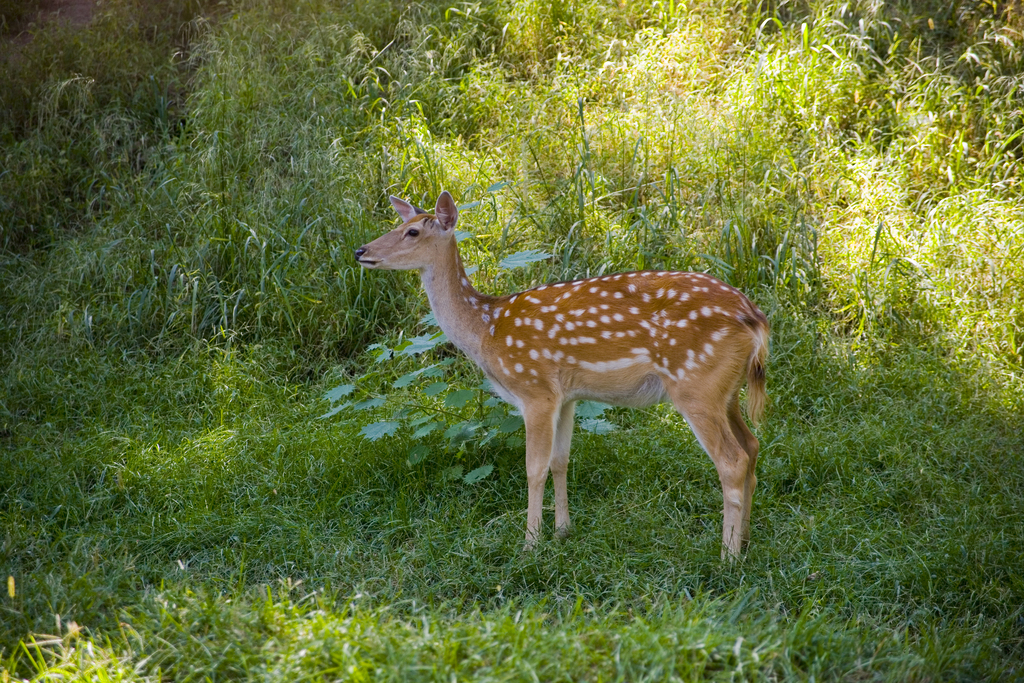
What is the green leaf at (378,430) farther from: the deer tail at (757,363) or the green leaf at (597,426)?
the deer tail at (757,363)

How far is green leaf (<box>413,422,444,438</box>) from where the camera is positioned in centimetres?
511

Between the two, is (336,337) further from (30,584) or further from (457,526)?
(30,584)

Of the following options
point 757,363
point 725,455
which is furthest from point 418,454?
point 757,363

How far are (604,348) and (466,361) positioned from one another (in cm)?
226

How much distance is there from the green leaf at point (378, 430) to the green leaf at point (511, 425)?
1.95 feet

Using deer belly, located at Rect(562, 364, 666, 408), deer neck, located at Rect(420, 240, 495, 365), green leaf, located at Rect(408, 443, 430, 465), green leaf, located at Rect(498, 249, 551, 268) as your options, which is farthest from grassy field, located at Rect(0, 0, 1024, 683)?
green leaf, located at Rect(498, 249, 551, 268)

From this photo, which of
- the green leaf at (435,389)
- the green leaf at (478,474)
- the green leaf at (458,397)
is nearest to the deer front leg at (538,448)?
the green leaf at (478,474)

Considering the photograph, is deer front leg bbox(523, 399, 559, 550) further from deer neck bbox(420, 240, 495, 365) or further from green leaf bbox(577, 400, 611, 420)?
green leaf bbox(577, 400, 611, 420)

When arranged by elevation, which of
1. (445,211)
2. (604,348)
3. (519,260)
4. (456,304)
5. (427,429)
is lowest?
(427,429)

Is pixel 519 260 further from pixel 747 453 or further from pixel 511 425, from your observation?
pixel 747 453

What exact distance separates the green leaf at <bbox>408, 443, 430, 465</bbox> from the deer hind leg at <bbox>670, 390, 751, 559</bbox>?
5.07 feet

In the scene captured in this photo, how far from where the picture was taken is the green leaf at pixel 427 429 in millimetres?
5113

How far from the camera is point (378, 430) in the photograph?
505 cm

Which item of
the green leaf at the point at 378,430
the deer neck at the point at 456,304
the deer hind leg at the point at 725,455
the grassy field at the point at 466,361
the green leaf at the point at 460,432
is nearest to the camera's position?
the grassy field at the point at 466,361
